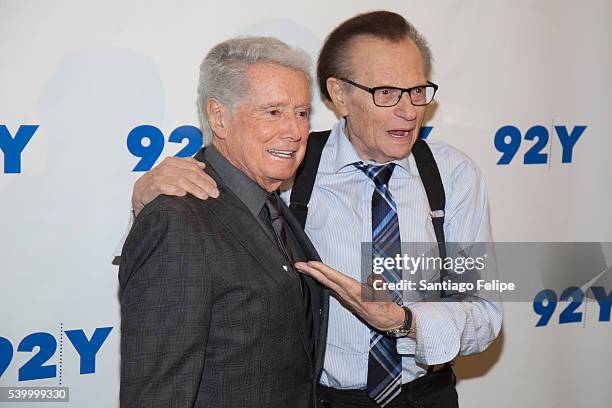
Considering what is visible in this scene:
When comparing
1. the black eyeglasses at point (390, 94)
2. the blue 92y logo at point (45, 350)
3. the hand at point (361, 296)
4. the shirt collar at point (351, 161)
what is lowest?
the blue 92y logo at point (45, 350)

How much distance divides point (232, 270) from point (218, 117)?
0.39 metres

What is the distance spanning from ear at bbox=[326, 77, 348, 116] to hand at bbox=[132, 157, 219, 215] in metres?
0.53

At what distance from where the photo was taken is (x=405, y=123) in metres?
1.88

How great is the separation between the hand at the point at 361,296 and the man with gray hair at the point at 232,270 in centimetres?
7

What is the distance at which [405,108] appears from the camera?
1.87 metres

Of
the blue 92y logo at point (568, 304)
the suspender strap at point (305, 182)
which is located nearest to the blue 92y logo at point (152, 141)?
the suspender strap at point (305, 182)

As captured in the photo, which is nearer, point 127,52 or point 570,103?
point 127,52

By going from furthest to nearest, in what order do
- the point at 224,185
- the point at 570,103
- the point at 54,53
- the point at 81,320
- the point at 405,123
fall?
the point at 570,103, the point at 81,320, the point at 54,53, the point at 405,123, the point at 224,185

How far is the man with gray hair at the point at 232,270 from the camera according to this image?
4.40 ft

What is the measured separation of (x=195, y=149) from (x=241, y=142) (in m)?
0.80

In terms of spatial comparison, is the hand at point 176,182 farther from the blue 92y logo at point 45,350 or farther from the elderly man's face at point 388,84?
the blue 92y logo at point 45,350

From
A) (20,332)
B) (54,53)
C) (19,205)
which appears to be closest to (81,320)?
(20,332)

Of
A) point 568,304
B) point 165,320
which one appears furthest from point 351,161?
point 568,304

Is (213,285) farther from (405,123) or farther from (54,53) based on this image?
(54,53)
